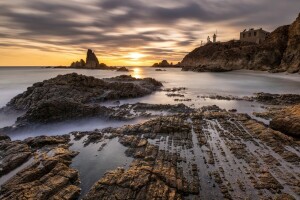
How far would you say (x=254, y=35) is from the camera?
109625 mm

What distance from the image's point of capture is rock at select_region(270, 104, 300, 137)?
1261 cm

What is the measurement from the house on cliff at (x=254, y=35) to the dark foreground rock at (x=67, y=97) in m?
95.9

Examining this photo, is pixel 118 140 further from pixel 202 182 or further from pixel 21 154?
pixel 202 182

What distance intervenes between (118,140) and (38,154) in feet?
13.3

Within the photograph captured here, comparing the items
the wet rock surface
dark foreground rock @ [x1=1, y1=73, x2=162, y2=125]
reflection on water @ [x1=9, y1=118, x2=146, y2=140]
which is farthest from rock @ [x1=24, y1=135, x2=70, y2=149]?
dark foreground rock @ [x1=1, y1=73, x2=162, y2=125]

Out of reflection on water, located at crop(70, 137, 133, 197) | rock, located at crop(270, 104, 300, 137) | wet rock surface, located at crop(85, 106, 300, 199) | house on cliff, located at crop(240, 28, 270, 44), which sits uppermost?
house on cliff, located at crop(240, 28, 270, 44)

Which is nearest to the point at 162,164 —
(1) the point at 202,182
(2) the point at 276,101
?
(1) the point at 202,182

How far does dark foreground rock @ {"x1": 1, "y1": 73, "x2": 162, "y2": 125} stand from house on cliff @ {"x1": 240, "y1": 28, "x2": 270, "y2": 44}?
9591 centimetres

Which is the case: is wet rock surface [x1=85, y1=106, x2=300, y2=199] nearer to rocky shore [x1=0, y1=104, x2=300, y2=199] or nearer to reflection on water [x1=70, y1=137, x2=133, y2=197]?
rocky shore [x1=0, y1=104, x2=300, y2=199]

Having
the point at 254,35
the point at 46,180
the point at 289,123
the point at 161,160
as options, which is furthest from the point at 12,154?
the point at 254,35

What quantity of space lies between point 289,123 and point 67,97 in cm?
1854

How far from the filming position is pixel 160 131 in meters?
13.8

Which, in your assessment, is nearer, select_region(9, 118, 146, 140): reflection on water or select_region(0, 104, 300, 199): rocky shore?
select_region(0, 104, 300, 199): rocky shore

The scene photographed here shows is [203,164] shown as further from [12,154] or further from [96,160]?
[12,154]
